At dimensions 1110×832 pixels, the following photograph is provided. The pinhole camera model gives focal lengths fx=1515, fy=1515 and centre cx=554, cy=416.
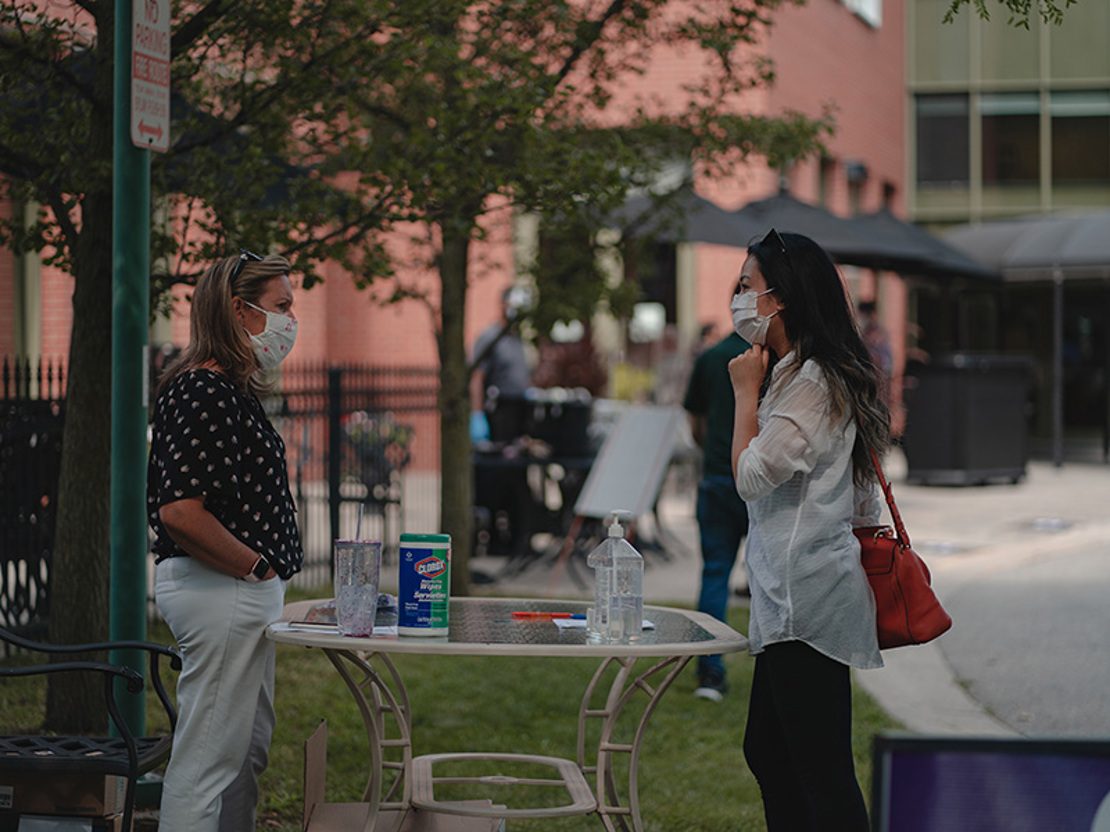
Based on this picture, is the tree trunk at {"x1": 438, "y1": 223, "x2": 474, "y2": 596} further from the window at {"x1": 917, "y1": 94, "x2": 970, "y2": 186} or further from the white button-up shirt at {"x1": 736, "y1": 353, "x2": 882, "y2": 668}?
the window at {"x1": 917, "y1": 94, "x2": 970, "y2": 186}

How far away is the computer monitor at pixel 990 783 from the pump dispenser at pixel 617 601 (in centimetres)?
174

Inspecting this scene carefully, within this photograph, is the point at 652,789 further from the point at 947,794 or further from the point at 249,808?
the point at 947,794

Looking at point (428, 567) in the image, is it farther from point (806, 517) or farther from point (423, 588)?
point (806, 517)

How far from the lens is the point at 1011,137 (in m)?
29.0

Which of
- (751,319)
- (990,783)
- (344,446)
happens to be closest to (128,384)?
(751,319)

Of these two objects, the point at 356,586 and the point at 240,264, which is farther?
the point at 240,264

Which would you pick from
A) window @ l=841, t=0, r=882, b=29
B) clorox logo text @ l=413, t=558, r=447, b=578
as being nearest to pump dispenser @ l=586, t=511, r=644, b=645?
clorox logo text @ l=413, t=558, r=447, b=578

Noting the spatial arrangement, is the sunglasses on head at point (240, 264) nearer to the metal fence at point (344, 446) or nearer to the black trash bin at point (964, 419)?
the metal fence at point (344, 446)

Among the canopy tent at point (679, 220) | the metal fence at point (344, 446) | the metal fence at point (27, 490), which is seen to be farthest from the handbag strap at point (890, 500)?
the metal fence at point (344, 446)

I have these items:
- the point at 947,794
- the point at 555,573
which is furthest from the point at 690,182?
the point at 947,794

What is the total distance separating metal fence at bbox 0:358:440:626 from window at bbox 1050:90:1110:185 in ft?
62.6

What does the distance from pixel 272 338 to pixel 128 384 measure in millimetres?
1141

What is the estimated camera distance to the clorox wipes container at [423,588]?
4031 mm

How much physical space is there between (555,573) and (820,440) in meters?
7.09
